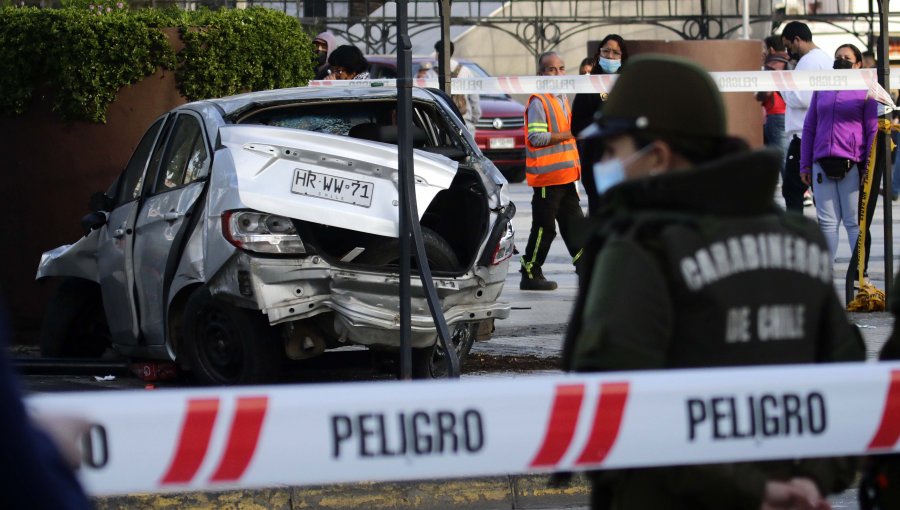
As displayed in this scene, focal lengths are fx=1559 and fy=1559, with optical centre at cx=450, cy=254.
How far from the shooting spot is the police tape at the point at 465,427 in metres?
3.04

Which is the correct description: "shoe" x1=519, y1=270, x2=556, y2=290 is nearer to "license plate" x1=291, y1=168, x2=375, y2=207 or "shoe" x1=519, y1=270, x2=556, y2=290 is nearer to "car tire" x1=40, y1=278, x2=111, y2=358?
"car tire" x1=40, y1=278, x2=111, y2=358

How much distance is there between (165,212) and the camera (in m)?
8.05

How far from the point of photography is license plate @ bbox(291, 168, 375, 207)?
730 cm

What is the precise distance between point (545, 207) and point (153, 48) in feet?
11.8

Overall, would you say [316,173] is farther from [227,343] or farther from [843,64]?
[843,64]

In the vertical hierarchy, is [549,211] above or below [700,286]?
below

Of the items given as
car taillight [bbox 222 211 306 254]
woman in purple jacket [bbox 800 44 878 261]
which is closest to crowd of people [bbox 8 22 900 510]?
car taillight [bbox 222 211 306 254]

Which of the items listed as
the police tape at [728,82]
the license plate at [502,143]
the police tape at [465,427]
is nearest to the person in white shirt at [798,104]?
the police tape at [728,82]

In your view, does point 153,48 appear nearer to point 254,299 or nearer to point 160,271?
point 160,271

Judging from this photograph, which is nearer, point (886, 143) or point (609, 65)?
point (886, 143)

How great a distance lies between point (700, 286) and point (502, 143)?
783 inches

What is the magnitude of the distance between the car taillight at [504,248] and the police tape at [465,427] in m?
4.74

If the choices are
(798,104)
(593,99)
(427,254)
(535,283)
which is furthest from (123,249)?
(798,104)

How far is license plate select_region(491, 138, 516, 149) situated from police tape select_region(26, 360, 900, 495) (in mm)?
19417
